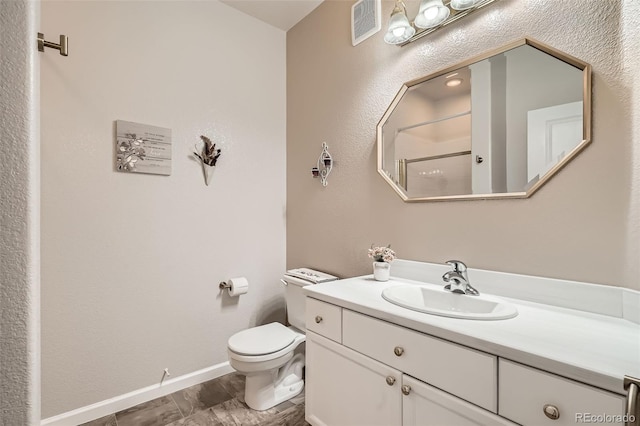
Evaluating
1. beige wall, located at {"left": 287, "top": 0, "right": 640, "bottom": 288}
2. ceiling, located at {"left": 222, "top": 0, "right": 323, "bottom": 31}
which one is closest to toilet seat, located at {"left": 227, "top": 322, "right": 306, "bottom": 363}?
beige wall, located at {"left": 287, "top": 0, "right": 640, "bottom": 288}

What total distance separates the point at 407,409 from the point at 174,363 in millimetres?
1638

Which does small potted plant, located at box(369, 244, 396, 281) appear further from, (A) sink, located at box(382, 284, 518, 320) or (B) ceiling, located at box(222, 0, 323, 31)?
(B) ceiling, located at box(222, 0, 323, 31)

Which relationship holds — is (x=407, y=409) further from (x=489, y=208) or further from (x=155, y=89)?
(x=155, y=89)

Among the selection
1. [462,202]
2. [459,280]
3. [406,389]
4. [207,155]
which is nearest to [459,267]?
[459,280]

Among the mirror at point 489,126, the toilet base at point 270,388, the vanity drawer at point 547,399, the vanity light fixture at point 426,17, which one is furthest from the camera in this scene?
the toilet base at point 270,388

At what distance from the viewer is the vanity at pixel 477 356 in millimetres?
751

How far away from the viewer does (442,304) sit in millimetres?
1389

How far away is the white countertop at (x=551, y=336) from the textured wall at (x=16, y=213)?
1.01m

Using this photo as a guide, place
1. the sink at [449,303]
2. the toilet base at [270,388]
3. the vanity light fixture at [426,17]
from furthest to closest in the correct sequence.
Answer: the toilet base at [270,388], the vanity light fixture at [426,17], the sink at [449,303]

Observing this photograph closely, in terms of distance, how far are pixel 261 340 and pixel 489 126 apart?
5.68ft

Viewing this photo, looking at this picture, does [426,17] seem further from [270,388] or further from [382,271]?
[270,388]

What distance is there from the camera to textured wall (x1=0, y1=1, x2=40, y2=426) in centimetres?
45

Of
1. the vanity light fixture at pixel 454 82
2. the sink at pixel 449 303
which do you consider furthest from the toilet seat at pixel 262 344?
the vanity light fixture at pixel 454 82

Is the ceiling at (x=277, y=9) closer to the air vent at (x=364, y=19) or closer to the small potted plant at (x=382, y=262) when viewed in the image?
the air vent at (x=364, y=19)
